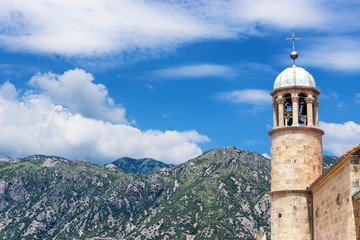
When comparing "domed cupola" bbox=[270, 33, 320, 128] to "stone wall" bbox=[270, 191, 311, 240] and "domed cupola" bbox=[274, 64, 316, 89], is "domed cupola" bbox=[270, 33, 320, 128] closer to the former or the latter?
"domed cupola" bbox=[274, 64, 316, 89]

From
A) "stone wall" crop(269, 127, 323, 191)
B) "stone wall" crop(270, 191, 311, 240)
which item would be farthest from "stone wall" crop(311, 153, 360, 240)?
"stone wall" crop(269, 127, 323, 191)

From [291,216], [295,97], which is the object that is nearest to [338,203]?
[291,216]

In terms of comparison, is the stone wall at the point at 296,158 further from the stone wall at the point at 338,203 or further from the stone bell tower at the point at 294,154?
the stone wall at the point at 338,203

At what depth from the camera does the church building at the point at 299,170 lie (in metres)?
30.9

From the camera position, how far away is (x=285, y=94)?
126 feet

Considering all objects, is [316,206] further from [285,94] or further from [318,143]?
[285,94]

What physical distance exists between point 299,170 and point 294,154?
4.05 feet

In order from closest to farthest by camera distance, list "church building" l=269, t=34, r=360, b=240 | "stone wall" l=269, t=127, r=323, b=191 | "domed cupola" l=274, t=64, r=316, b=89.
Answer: "church building" l=269, t=34, r=360, b=240 < "stone wall" l=269, t=127, r=323, b=191 < "domed cupola" l=274, t=64, r=316, b=89

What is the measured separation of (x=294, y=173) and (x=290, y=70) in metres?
8.51

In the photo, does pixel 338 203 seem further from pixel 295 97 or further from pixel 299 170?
pixel 295 97

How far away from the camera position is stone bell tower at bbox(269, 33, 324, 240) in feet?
115

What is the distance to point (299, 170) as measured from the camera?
35.5m

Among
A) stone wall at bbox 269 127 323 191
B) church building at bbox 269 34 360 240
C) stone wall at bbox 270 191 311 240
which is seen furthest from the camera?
stone wall at bbox 269 127 323 191

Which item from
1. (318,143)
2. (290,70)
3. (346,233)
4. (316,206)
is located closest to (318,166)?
(318,143)
